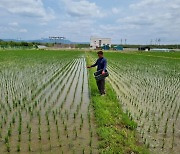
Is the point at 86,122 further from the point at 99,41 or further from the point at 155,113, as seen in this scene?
the point at 99,41

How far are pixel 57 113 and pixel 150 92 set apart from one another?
15.7 ft

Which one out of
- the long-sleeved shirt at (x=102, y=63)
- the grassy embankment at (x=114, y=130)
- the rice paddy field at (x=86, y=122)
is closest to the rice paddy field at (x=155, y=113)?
the rice paddy field at (x=86, y=122)

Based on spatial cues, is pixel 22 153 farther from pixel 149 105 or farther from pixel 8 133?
pixel 149 105

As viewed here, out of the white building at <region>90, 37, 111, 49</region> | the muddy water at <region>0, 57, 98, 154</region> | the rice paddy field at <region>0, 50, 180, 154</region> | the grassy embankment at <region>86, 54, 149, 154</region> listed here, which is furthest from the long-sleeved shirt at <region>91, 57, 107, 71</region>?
the white building at <region>90, 37, 111, 49</region>

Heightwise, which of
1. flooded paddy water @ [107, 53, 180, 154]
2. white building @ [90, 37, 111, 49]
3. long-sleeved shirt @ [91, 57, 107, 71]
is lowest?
flooded paddy water @ [107, 53, 180, 154]

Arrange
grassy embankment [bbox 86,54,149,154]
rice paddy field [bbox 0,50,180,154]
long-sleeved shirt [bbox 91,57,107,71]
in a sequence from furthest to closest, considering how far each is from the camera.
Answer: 1. long-sleeved shirt [bbox 91,57,107,71]
2. rice paddy field [bbox 0,50,180,154]
3. grassy embankment [bbox 86,54,149,154]

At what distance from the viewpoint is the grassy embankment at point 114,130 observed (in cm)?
455

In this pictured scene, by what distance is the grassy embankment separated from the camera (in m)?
4.55

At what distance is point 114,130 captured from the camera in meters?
5.46

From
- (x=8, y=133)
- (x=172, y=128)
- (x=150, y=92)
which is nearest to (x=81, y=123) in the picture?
(x=8, y=133)

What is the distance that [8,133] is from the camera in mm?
5160

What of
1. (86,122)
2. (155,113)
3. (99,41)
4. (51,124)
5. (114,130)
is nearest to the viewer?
(114,130)

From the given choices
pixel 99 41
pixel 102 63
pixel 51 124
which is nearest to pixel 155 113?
pixel 102 63

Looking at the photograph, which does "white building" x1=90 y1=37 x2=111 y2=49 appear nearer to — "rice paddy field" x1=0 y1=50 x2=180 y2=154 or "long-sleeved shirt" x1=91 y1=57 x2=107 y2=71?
"long-sleeved shirt" x1=91 y1=57 x2=107 y2=71
